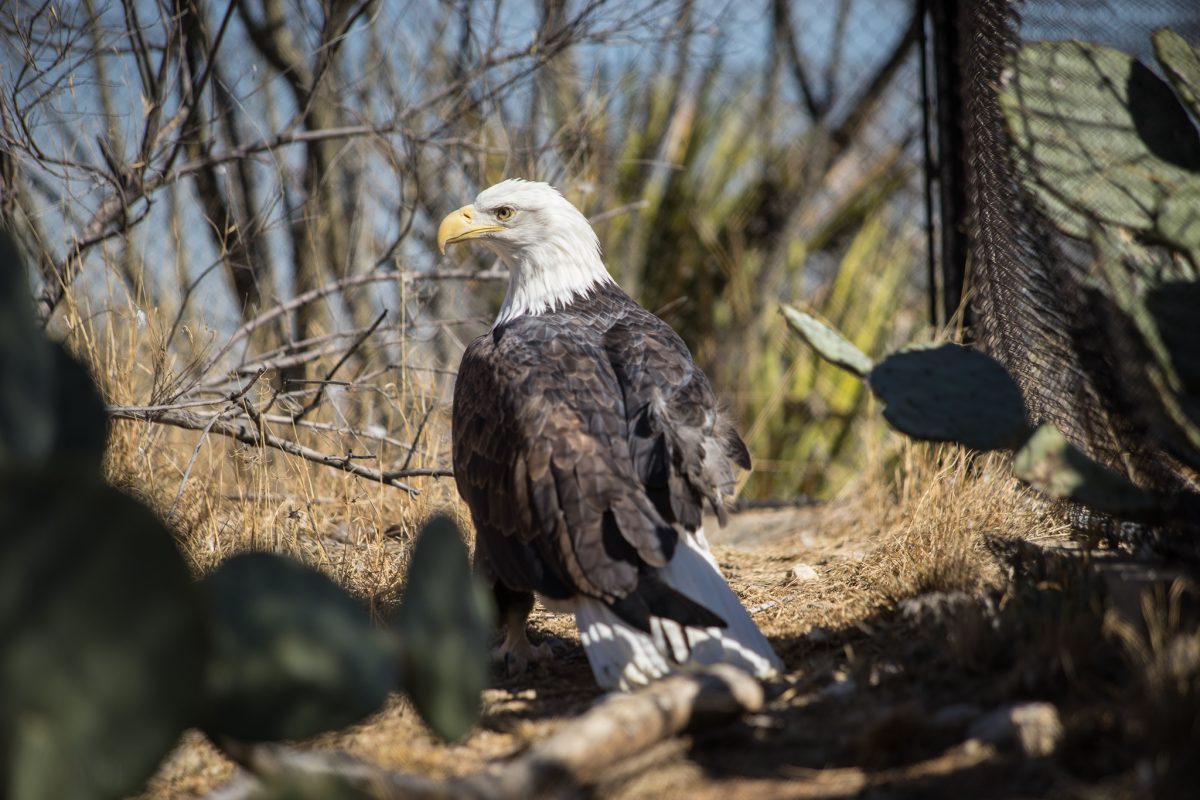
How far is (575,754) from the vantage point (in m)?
1.89

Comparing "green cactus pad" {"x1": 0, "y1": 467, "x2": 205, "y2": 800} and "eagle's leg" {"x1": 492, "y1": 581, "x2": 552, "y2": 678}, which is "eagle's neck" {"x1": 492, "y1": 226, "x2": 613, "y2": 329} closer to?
"eagle's leg" {"x1": 492, "y1": 581, "x2": 552, "y2": 678}

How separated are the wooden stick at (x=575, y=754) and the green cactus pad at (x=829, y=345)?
98 centimetres

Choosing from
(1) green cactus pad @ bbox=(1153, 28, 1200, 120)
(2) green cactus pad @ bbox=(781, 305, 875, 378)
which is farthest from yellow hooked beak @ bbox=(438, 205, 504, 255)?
(1) green cactus pad @ bbox=(1153, 28, 1200, 120)

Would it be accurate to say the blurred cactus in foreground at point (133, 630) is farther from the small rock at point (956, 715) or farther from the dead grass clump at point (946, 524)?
the dead grass clump at point (946, 524)

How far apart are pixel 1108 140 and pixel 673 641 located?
1639 millimetres

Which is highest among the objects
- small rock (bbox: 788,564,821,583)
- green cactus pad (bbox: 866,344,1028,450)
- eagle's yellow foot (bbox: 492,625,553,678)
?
green cactus pad (bbox: 866,344,1028,450)

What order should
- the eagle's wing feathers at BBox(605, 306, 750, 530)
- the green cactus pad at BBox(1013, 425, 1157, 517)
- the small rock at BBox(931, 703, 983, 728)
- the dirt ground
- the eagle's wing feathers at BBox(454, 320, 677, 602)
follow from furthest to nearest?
the eagle's wing feathers at BBox(605, 306, 750, 530), the eagle's wing feathers at BBox(454, 320, 677, 602), the green cactus pad at BBox(1013, 425, 1157, 517), the small rock at BBox(931, 703, 983, 728), the dirt ground

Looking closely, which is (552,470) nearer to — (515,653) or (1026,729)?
(515,653)

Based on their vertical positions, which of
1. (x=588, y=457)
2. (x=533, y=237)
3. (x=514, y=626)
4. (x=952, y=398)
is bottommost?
(x=514, y=626)

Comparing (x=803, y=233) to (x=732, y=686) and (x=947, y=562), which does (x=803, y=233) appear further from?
(x=732, y=686)

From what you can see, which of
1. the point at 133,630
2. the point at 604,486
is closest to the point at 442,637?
the point at 133,630

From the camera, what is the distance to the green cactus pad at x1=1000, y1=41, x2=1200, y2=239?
254 centimetres

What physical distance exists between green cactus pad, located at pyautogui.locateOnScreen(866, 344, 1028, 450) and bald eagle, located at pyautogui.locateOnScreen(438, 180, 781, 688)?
2.05 feet

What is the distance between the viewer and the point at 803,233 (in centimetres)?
866
